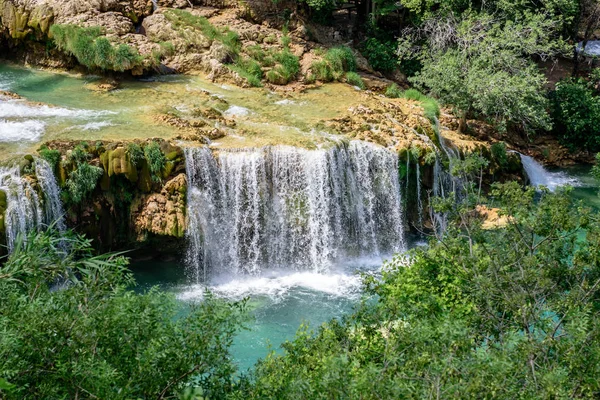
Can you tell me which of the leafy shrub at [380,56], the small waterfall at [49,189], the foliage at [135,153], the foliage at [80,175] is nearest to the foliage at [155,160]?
the foliage at [135,153]

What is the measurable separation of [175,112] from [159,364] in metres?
13.7

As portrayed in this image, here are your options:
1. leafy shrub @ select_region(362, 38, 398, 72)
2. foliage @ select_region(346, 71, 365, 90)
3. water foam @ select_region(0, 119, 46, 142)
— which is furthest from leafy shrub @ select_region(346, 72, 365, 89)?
water foam @ select_region(0, 119, 46, 142)

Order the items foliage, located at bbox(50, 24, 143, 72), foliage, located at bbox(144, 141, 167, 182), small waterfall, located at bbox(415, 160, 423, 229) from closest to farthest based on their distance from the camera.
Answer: foliage, located at bbox(144, 141, 167, 182)
small waterfall, located at bbox(415, 160, 423, 229)
foliage, located at bbox(50, 24, 143, 72)

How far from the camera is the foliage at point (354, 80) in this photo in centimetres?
2392

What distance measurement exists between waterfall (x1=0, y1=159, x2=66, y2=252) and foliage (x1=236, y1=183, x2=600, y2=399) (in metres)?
8.30

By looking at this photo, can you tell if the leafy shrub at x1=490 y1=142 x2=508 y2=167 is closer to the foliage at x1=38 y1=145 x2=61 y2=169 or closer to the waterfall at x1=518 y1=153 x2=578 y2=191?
the waterfall at x1=518 y1=153 x2=578 y2=191

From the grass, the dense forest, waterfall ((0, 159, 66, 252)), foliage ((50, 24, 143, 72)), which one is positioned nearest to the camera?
the dense forest

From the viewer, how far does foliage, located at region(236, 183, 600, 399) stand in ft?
23.0

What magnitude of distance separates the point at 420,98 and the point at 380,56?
10.2 feet

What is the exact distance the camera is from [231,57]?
77.8 ft

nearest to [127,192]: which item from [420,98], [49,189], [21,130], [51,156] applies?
[49,189]

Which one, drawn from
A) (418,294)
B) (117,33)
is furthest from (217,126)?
(418,294)

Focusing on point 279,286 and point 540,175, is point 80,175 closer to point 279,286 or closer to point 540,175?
point 279,286

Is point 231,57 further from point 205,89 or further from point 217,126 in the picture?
point 217,126
